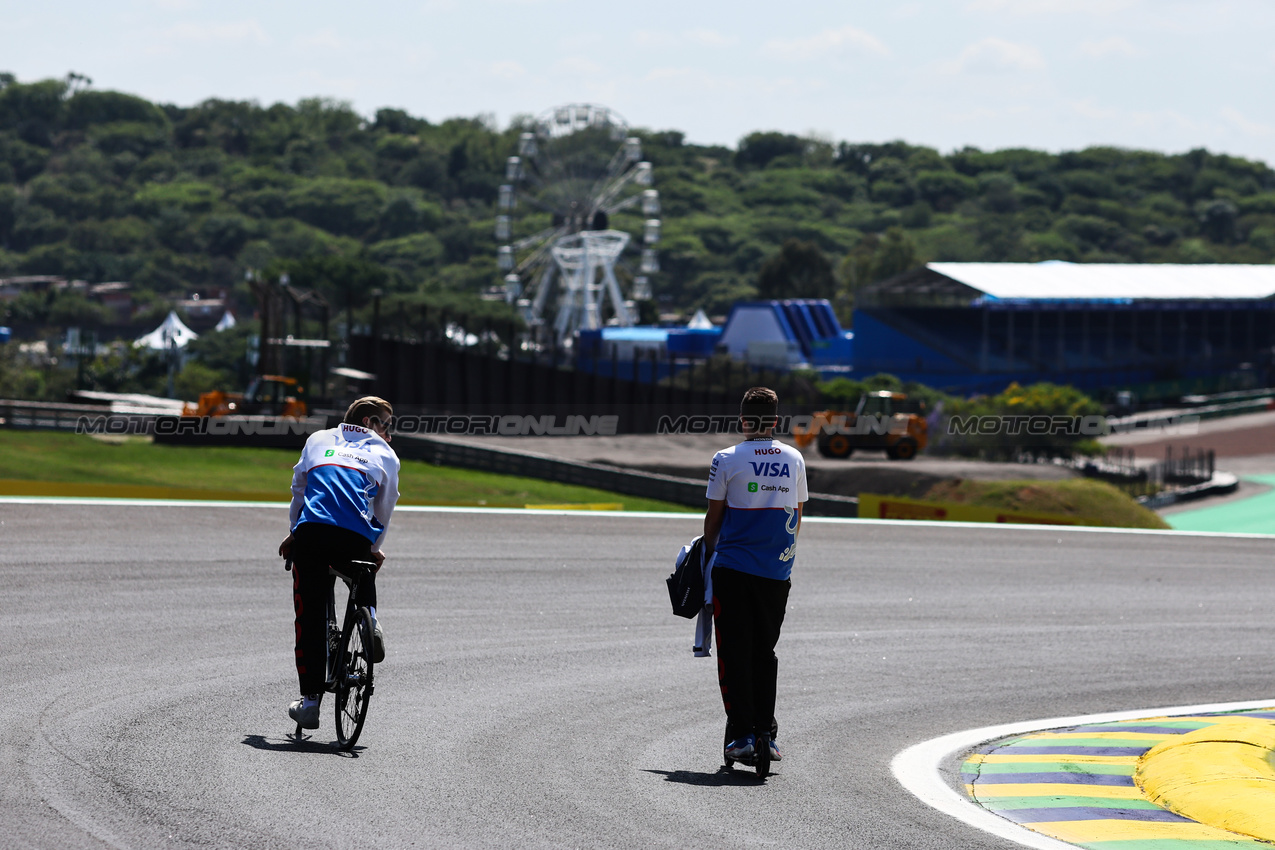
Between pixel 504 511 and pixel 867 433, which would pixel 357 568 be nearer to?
pixel 504 511

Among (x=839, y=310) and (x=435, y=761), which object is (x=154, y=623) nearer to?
(x=435, y=761)

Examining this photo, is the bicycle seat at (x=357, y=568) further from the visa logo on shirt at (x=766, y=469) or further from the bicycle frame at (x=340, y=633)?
the visa logo on shirt at (x=766, y=469)

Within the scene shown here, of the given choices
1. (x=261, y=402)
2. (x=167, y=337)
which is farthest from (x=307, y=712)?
(x=167, y=337)

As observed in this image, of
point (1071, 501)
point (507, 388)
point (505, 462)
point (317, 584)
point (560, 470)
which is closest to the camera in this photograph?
point (317, 584)

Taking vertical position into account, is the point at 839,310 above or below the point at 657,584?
above

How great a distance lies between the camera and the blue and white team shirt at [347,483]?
261 inches

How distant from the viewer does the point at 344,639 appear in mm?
6703

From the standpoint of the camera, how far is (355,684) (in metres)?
6.57

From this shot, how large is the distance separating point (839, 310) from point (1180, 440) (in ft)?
359

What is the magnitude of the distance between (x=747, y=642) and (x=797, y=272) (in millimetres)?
158892

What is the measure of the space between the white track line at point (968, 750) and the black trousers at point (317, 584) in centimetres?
265

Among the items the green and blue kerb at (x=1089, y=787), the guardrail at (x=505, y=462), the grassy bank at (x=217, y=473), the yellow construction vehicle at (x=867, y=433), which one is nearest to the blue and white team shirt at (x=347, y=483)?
the green and blue kerb at (x=1089, y=787)

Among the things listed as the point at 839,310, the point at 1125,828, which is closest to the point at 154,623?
the point at 1125,828

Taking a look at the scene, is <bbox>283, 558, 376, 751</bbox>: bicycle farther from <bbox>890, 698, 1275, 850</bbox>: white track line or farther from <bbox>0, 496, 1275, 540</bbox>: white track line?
<bbox>0, 496, 1275, 540</bbox>: white track line
